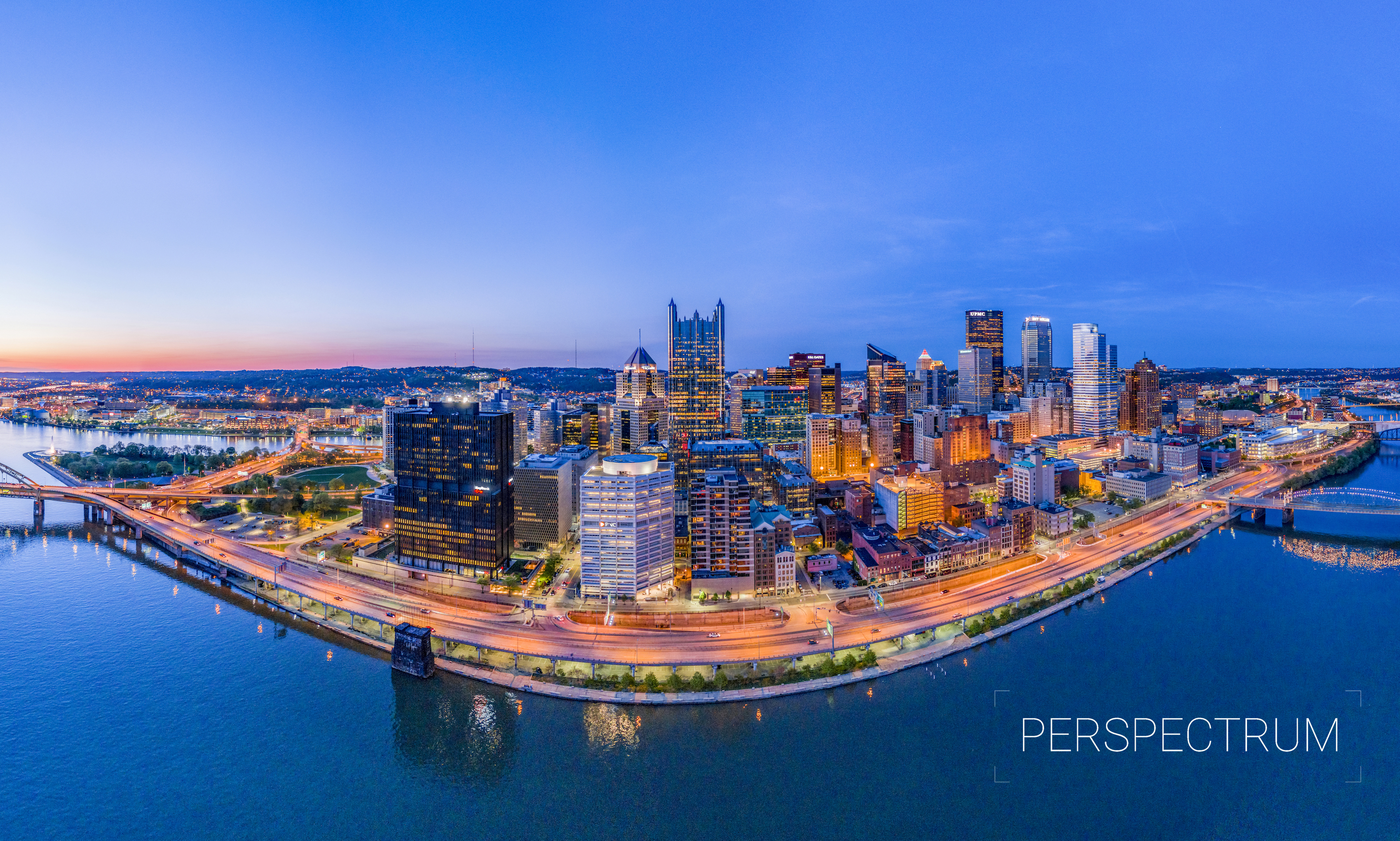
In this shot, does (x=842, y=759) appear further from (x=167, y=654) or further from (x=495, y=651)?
(x=167, y=654)

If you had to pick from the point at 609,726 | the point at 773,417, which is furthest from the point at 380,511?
the point at 773,417

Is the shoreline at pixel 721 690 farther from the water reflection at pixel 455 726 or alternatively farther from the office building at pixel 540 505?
the office building at pixel 540 505

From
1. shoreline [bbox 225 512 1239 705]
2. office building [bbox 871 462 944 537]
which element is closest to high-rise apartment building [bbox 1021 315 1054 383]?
office building [bbox 871 462 944 537]

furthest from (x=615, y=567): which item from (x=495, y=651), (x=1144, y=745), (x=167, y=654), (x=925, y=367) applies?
(x=925, y=367)

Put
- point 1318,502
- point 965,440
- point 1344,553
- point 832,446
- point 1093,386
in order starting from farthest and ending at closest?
point 1093,386 → point 832,446 → point 965,440 → point 1318,502 → point 1344,553

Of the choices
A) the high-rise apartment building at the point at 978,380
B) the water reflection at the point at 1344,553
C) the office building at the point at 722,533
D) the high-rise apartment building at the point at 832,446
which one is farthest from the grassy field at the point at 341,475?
the high-rise apartment building at the point at 978,380

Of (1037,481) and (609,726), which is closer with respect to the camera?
(609,726)

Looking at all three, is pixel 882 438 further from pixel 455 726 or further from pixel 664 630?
pixel 455 726
